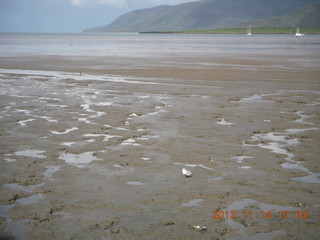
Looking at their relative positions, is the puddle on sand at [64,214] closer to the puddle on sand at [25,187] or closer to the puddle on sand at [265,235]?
the puddle on sand at [25,187]

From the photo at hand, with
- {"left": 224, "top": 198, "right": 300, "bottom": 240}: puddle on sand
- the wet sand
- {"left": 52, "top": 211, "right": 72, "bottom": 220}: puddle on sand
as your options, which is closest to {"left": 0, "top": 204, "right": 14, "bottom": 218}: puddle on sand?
the wet sand

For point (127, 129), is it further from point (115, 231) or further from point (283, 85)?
point (283, 85)

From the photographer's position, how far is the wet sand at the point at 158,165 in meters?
6.00

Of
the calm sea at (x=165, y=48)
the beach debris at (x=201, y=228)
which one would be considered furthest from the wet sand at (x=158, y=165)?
the calm sea at (x=165, y=48)

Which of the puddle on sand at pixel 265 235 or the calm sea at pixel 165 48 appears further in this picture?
the calm sea at pixel 165 48

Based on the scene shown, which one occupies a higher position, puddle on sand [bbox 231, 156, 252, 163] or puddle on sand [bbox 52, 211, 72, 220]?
puddle on sand [bbox 52, 211, 72, 220]

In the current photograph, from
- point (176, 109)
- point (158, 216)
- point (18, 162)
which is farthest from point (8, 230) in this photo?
point (176, 109)

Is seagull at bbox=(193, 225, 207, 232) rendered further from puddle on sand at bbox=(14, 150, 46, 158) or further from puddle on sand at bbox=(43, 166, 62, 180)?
puddle on sand at bbox=(14, 150, 46, 158)
